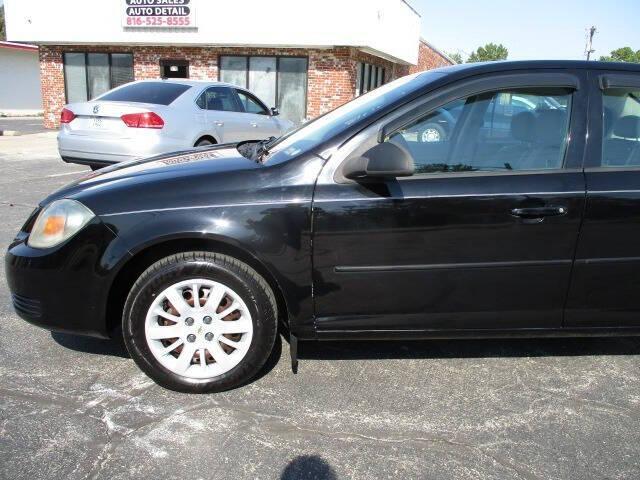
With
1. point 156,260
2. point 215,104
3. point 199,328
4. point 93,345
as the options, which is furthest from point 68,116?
point 199,328

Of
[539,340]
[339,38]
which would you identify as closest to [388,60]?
[339,38]

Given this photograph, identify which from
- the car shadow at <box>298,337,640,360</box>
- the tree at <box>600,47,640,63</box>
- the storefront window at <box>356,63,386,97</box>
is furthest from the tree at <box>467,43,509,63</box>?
the car shadow at <box>298,337,640,360</box>

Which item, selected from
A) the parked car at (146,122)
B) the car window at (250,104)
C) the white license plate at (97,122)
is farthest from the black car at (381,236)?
the car window at (250,104)

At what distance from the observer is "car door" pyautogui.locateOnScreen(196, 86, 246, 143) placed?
842cm

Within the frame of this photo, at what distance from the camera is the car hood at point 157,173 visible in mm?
2848

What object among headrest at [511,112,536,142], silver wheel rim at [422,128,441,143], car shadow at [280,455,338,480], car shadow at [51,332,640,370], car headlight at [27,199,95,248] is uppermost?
headrest at [511,112,536,142]

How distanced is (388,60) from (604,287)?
20.2 m

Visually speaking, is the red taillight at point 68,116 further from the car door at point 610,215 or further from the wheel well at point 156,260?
the car door at point 610,215

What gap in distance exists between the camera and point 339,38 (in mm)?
16188

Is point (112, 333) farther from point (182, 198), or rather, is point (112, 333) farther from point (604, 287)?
point (604, 287)

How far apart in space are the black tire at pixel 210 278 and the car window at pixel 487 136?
1.04 m

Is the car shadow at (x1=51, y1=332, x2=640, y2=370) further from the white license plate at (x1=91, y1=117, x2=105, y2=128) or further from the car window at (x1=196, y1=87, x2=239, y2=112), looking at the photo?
the car window at (x1=196, y1=87, x2=239, y2=112)

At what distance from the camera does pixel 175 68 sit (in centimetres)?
1831

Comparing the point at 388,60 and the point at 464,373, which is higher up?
the point at 388,60
